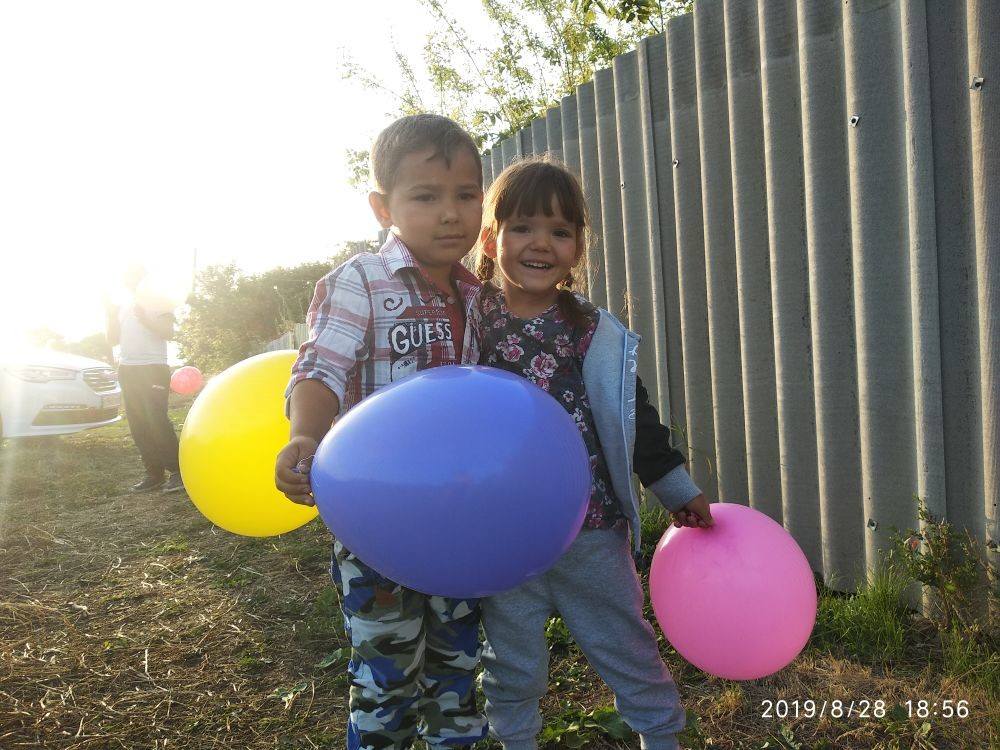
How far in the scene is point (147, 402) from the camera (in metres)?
5.86

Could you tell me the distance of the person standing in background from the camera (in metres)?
5.85

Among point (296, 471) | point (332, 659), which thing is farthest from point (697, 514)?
point (332, 659)

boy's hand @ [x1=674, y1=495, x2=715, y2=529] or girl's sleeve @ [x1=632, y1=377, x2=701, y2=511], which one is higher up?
girl's sleeve @ [x1=632, y1=377, x2=701, y2=511]

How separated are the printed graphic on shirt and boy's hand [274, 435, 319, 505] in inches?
12.9

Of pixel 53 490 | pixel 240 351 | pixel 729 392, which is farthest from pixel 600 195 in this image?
pixel 240 351

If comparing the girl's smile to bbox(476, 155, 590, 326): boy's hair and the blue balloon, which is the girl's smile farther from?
the blue balloon

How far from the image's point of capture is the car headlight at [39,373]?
26.0 ft

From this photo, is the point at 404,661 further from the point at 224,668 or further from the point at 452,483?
the point at 224,668

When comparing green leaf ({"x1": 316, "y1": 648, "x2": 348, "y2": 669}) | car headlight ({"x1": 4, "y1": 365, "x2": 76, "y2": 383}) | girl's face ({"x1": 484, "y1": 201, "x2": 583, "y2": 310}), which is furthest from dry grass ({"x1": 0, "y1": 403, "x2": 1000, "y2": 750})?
car headlight ({"x1": 4, "y1": 365, "x2": 76, "y2": 383})

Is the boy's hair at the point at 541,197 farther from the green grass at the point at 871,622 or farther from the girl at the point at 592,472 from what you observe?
the green grass at the point at 871,622

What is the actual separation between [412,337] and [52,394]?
8.19 meters
